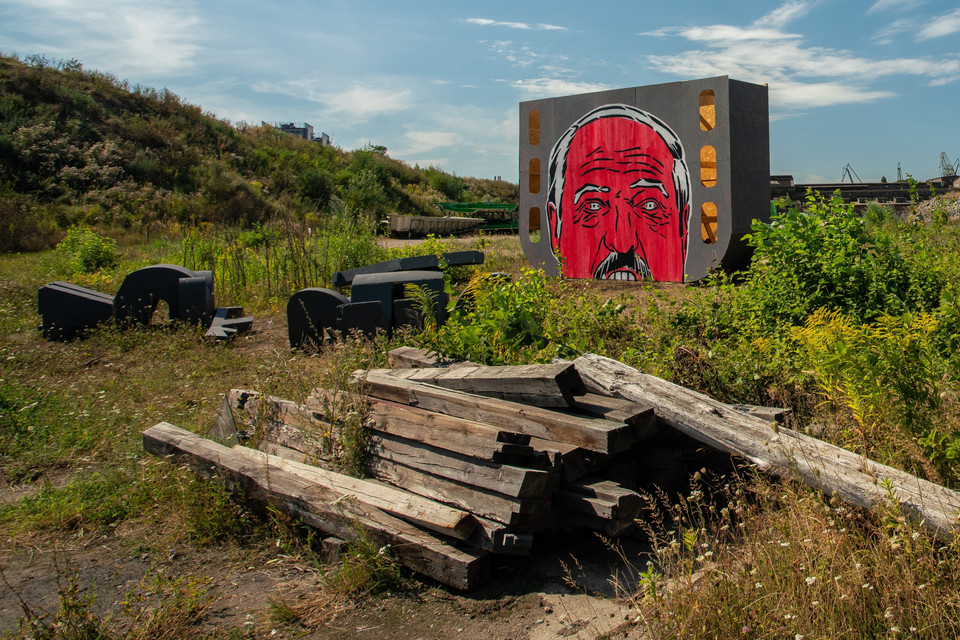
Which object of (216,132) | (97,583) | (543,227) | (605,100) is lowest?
(97,583)

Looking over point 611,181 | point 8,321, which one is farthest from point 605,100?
point 8,321

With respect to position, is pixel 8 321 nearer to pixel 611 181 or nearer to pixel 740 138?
pixel 611 181

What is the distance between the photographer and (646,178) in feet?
38.7

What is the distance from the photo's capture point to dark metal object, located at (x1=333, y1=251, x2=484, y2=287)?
10172mm

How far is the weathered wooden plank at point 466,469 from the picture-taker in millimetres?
3391

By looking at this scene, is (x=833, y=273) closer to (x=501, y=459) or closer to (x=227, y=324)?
(x=501, y=459)

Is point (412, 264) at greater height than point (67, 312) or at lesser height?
greater

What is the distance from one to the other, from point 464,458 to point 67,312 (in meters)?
8.22

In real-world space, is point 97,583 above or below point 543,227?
below

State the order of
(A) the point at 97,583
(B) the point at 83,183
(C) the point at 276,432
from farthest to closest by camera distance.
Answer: (B) the point at 83,183 → (C) the point at 276,432 → (A) the point at 97,583

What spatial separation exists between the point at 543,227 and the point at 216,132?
26.5 m

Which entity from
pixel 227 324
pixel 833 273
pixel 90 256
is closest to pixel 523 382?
pixel 833 273

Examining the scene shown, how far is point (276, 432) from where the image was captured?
Result: 5.00 metres

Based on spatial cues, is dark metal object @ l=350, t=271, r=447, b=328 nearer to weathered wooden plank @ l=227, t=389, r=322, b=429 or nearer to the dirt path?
weathered wooden plank @ l=227, t=389, r=322, b=429
